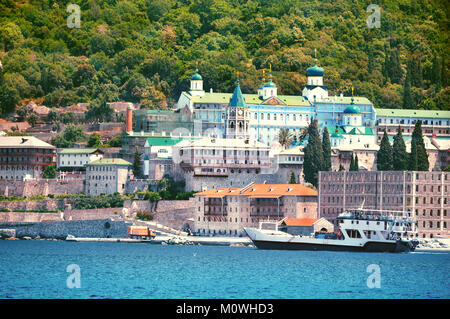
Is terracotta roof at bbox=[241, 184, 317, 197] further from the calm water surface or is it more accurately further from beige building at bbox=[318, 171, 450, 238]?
the calm water surface

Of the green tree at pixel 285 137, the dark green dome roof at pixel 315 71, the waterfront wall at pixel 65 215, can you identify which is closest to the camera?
the waterfront wall at pixel 65 215

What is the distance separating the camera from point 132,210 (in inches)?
3275

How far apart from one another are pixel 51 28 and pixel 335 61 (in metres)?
40.6

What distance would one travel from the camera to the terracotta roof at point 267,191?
76.5 meters

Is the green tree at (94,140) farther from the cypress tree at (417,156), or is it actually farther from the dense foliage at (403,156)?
the cypress tree at (417,156)

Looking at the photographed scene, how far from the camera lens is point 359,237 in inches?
2675

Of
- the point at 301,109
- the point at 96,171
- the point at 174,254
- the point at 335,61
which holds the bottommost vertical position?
the point at 174,254

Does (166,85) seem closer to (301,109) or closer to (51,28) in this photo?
(301,109)

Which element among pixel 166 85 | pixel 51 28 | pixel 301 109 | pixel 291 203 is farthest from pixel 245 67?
pixel 291 203

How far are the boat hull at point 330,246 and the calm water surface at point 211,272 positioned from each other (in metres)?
1.27

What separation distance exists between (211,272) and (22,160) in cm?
4831

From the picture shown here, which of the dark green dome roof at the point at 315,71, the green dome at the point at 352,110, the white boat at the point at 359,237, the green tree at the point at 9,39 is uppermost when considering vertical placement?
the green tree at the point at 9,39
